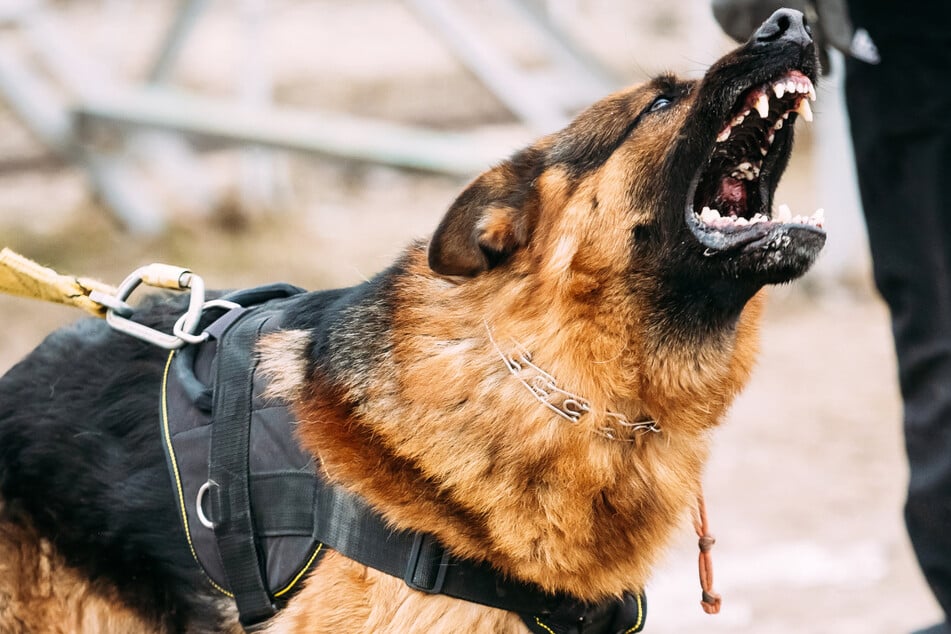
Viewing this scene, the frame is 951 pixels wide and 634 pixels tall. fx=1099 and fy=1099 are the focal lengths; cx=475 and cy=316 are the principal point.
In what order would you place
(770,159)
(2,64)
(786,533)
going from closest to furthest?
1. (770,159)
2. (786,533)
3. (2,64)

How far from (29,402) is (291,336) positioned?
67 cm

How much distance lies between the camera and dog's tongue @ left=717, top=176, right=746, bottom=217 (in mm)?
2668

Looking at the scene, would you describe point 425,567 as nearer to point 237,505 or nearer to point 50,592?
point 237,505

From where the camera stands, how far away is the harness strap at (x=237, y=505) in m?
2.42

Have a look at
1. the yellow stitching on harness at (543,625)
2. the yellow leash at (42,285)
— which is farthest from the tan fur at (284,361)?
the yellow stitching on harness at (543,625)

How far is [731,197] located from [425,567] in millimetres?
1155

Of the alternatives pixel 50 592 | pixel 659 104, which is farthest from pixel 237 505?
pixel 659 104

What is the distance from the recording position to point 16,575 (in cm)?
259

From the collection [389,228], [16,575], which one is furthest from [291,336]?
[389,228]

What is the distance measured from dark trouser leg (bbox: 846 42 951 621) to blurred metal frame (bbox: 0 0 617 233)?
338 centimetres

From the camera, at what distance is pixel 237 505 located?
7.93ft

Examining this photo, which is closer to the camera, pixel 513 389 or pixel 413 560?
pixel 413 560

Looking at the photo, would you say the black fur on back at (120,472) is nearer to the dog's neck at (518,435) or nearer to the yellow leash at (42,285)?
the dog's neck at (518,435)

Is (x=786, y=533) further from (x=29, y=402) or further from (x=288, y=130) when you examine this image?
(x=288, y=130)
